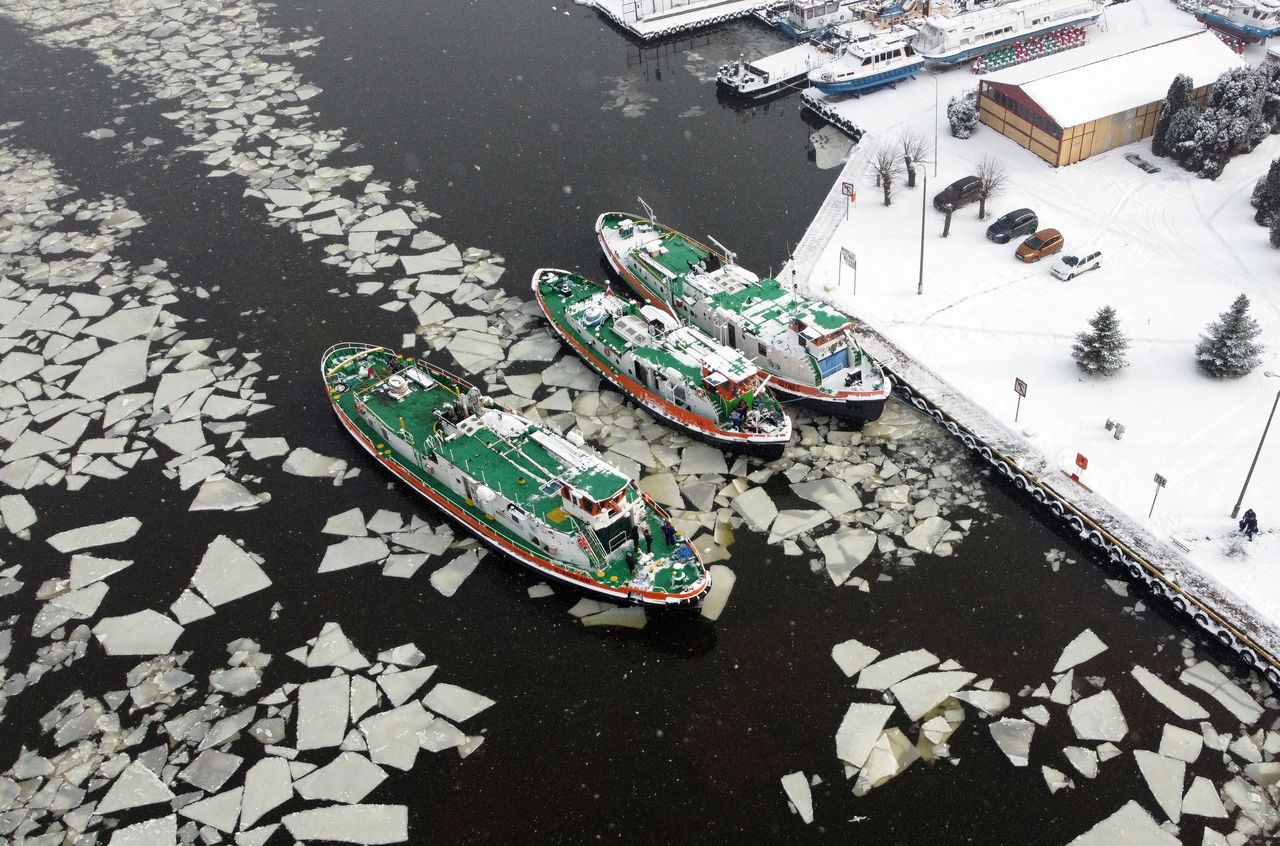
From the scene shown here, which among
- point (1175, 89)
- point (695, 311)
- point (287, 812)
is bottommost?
point (287, 812)

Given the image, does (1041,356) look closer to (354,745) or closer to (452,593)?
(452,593)

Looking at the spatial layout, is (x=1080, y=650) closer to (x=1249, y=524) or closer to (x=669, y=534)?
(x=1249, y=524)

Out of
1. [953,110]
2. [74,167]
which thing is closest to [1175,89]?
[953,110]

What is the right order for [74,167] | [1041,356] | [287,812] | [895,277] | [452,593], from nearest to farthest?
[287,812]
[452,593]
[1041,356]
[895,277]
[74,167]

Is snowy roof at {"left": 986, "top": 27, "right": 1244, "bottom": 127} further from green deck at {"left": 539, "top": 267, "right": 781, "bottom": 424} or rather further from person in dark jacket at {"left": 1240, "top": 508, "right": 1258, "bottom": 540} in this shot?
person in dark jacket at {"left": 1240, "top": 508, "right": 1258, "bottom": 540}

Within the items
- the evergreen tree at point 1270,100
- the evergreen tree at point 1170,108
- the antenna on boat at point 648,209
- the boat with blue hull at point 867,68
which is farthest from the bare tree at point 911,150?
the evergreen tree at point 1270,100

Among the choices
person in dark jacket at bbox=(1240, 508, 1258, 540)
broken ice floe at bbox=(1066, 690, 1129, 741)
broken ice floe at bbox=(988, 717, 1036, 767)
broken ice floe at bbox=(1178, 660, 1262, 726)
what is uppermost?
person in dark jacket at bbox=(1240, 508, 1258, 540)

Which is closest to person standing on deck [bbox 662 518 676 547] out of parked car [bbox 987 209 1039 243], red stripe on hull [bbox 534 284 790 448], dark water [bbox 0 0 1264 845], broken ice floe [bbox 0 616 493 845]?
dark water [bbox 0 0 1264 845]

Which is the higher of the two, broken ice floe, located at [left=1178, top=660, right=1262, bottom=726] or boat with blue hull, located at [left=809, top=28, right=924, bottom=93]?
boat with blue hull, located at [left=809, top=28, right=924, bottom=93]
